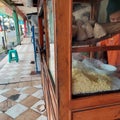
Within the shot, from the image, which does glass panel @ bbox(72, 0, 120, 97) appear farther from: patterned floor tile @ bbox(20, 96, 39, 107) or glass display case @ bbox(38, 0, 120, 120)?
patterned floor tile @ bbox(20, 96, 39, 107)

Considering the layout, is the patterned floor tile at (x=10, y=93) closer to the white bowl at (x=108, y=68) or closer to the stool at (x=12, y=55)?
the white bowl at (x=108, y=68)

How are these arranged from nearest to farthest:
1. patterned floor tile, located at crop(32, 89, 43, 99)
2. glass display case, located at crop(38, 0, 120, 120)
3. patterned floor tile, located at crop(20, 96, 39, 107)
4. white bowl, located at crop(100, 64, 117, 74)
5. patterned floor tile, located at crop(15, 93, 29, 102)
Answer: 1. glass display case, located at crop(38, 0, 120, 120)
2. white bowl, located at crop(100, 64, 117, 74)
3. patterned floor tile, located at crop(20, 96, 39, 107)
4. patterned floor tile, located at crop(15, 93, 29, 102)
5. patterned floor tile, located at crop(32, 89, 43, 99)

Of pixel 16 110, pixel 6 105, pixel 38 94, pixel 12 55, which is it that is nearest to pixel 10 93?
pixel 6 105

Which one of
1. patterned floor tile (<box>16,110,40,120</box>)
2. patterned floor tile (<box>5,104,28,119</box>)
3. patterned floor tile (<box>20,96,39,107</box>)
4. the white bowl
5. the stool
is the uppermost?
the white bowl

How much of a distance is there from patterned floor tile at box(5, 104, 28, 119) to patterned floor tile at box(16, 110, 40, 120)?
0.08 metres

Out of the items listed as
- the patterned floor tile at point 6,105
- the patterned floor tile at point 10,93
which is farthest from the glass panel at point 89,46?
the patterned floor tile at point 10,93

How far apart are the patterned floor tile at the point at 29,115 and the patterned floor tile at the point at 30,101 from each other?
0.22 metres

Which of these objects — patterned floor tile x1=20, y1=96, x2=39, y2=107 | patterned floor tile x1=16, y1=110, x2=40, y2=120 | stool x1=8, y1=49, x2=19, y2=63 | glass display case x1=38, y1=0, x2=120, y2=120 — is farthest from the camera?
stool x1=8, y1=49, x2=19, y2=63

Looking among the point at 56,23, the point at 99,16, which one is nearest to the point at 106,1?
the point at 99,16

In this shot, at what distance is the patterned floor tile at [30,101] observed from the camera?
2.87 meters

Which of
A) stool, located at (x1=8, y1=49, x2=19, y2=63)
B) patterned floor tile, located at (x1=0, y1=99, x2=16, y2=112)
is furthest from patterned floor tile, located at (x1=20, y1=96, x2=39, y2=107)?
stool, located at (x1=8, y1=49, x2=19, y2=63)

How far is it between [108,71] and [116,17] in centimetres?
42

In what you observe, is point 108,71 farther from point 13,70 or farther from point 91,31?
point 13,70

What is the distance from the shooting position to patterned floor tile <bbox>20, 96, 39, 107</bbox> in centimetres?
287
